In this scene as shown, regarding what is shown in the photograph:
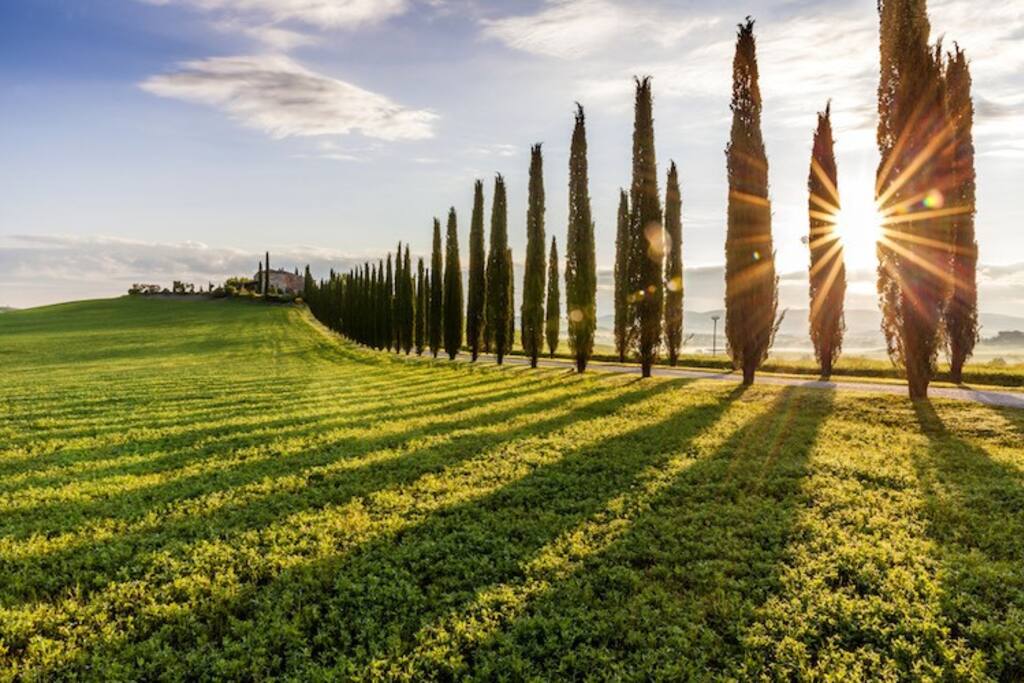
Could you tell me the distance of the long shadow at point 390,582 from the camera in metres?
4.41

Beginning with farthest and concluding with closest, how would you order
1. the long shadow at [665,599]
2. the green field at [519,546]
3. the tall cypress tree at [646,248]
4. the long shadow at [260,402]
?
the tall cypress tree at [646,248] → the long shadow at [260,402] → the green field at [519,546] → the long shadow at [665,599]

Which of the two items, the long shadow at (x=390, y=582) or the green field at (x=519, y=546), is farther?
the long shadow at (x=390, y=582)

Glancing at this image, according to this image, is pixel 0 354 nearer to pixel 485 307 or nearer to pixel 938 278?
pixel 485 307

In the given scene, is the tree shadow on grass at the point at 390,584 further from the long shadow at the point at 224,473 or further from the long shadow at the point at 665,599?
the long shadow at the point at 224,473

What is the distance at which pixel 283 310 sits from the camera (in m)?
78.1

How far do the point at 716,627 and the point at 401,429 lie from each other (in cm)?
851

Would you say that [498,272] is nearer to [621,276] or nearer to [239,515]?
[621,276]

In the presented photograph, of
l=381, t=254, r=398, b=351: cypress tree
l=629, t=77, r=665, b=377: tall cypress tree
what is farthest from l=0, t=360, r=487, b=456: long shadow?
l=381, t=254, r=398, b=351: cypress tree

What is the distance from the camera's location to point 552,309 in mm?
34938

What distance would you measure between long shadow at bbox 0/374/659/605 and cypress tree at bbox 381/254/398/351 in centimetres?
3102

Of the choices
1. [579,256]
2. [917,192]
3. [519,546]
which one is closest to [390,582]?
[519,546]

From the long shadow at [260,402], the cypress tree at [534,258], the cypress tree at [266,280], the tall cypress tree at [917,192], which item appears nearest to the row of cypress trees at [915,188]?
the tall cypress tree at [917,192]

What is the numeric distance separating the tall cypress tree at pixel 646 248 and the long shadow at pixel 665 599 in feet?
41.9

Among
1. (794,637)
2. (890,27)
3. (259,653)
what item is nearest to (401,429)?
(259,653)
